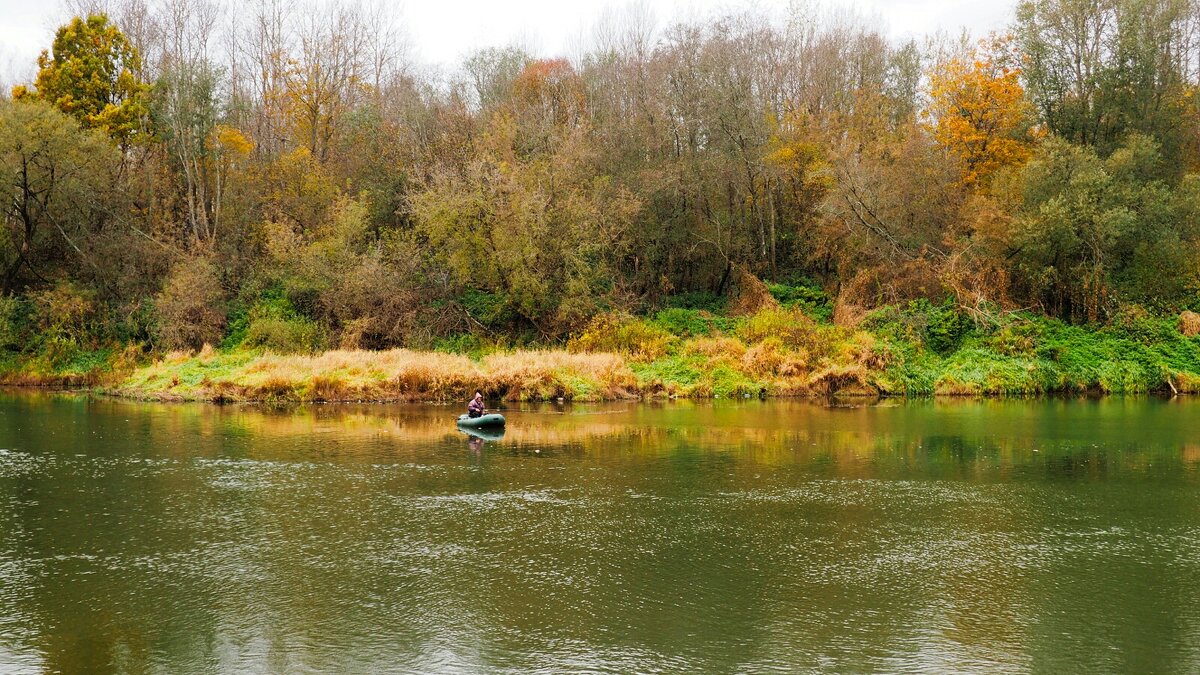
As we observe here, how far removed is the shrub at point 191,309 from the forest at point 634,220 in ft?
0.52

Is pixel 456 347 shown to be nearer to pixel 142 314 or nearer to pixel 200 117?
pixel 142 314

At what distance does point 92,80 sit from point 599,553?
4365cm

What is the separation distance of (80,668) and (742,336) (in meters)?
32.8

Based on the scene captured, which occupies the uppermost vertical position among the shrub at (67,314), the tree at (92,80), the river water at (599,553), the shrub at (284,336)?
the tree at (92,80)

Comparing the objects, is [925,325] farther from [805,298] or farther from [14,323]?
[14,323]

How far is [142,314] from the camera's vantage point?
42.5 meters

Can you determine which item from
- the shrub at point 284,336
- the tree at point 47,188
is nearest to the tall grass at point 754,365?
the shrub at point 284,336

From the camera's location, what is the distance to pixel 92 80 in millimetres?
45625

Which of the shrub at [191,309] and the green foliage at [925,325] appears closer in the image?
the green foliage at [925,325]

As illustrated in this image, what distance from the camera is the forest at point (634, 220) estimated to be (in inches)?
1465

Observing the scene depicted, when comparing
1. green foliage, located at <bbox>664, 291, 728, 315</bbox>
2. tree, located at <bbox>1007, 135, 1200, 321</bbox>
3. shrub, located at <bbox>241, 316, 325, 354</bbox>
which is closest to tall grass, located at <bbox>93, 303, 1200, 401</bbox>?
shrub, located at <bbox>241, 316, 325, 354</bbox>

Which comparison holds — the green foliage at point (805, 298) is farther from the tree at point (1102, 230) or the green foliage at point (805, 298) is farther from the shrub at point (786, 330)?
the tree at point (1102, 230)

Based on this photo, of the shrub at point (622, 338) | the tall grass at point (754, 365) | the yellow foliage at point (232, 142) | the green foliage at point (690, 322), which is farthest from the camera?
the yellow foliage at point (232, 142)

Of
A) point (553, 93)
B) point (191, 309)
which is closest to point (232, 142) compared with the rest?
point (191, 309)
